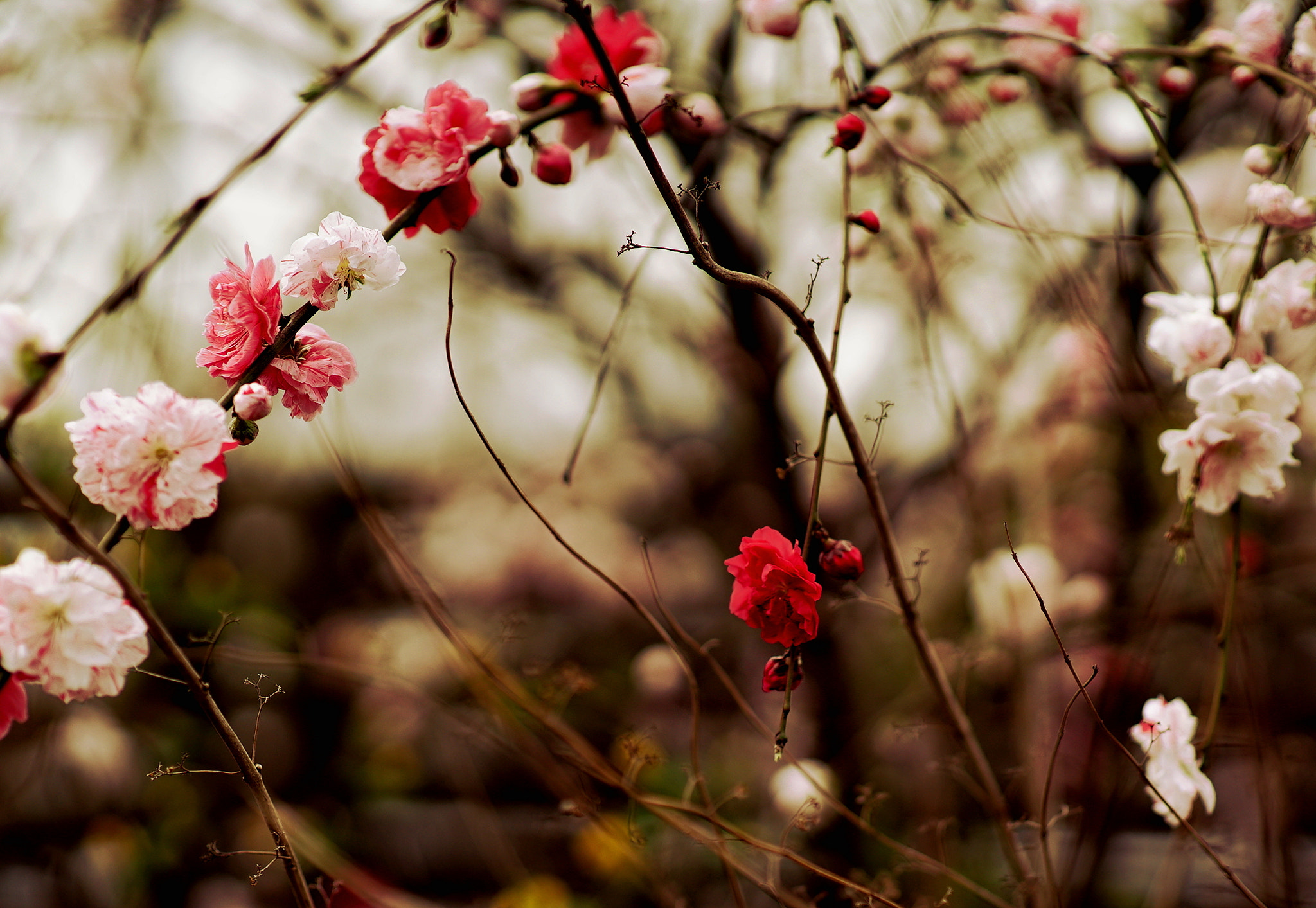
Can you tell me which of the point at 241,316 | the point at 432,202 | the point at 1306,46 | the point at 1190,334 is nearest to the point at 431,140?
the point at 432,202

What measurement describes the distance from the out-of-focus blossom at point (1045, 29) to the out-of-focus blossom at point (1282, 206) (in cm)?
31

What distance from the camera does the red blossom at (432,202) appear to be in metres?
0.47

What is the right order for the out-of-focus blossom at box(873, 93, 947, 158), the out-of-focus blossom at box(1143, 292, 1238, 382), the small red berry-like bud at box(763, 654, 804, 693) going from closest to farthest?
the small red berry-like bud at box(763, 654, 804, 693) → the out-of-focus blossom at box(1143, 292, 1238, 382) → the out-of-focus blossom at box(873, 93, 947, 158)

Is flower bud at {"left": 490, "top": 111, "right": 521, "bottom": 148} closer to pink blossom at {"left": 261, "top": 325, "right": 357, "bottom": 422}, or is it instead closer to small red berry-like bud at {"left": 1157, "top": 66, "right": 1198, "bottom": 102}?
pink blossom at {"left": 261, "top": 325, "right": 357, "bottom": 422}

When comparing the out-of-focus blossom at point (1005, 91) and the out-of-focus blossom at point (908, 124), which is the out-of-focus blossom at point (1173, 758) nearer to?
the out-of-focus blossom at point (908, 124)

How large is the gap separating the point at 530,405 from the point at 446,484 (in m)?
0.43

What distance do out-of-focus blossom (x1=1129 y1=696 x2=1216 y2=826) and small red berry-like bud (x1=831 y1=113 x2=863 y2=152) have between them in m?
Answer: 0.39

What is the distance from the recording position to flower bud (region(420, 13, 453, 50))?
1.45ft

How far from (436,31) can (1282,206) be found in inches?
21.1

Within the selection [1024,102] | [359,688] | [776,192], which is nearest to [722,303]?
[776,192]

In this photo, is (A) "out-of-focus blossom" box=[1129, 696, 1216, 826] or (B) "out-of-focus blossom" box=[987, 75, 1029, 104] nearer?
(A) "out-of-focus blossom" box=[1129, 696, 1216, 826]

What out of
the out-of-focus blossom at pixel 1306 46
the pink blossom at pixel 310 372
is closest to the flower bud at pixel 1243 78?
the out-of-focus blossom at pixel 1306 46

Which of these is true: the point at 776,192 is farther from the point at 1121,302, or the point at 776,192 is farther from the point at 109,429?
the point at 109,429

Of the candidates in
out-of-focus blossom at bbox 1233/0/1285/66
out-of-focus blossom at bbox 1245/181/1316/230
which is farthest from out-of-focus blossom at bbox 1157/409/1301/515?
out-of-focus blossom at bbox 1233/0/1285/66
